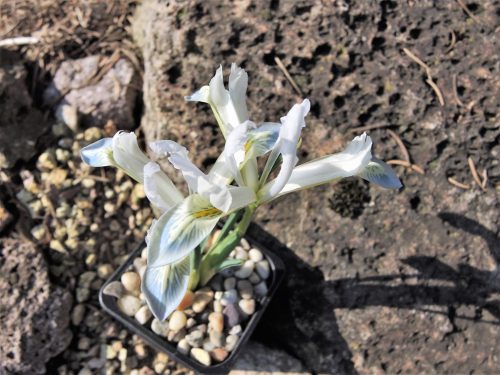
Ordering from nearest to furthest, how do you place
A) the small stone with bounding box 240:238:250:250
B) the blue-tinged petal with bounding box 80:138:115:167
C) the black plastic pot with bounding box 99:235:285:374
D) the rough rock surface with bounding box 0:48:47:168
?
the blue-tinged petal with bounding box 80:138:115:167 → the black plastic pot with bounding box 99:235:285:374 → the small stone with bounding box 240:238:250:250 → the rough rock surface with bounding box 0:48:47:168

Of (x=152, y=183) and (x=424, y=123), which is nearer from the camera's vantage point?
(x=152, y=183)

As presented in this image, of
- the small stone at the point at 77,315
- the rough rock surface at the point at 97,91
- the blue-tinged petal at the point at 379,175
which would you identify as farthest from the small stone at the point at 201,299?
the rough rock surface at the point at 97,91

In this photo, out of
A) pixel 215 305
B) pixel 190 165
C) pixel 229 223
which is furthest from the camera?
pixel 215 305

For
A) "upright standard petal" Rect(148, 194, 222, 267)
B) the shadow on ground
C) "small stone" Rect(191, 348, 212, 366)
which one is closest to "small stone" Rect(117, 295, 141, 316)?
"small stone" Rect(191, 348, 212, 366)

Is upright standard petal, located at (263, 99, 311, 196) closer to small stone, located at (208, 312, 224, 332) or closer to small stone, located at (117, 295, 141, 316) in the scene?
small stone, located at (208, 312, 224, 332)

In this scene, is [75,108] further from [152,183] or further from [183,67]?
[152,183]

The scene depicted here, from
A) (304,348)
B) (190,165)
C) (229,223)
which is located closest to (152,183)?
(190,165)
